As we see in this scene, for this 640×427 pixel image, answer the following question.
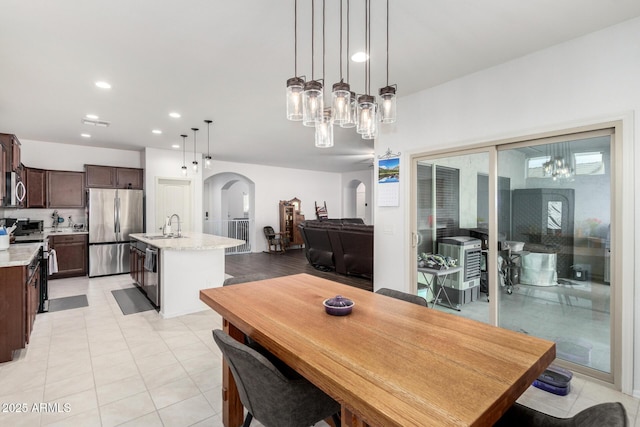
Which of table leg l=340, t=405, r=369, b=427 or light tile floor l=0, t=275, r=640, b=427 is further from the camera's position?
light tile floor l=0, t=275, r=640, b=427

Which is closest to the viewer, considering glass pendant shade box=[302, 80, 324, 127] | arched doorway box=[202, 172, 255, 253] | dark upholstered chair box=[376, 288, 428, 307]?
glass pendant shade box=[302, 80, 324, 127]

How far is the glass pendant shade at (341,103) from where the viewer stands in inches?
65.4

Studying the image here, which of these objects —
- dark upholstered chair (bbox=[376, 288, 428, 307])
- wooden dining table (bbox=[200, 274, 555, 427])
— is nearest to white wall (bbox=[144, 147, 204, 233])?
wooden dining table (bbox=[200, 274, 555, 427])

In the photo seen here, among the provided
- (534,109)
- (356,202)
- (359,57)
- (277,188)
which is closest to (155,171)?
(277,188)

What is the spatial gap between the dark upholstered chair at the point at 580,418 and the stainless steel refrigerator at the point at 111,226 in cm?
676

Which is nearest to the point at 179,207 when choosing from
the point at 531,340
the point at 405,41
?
the point at 405,41

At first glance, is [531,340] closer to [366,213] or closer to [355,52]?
[355,52]

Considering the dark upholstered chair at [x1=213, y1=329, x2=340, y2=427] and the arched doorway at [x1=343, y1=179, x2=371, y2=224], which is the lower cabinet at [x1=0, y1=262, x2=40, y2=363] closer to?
the dark upholstered chair at [x1=213, y1=329, x2=340, y2=427]

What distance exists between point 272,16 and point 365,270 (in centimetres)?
459

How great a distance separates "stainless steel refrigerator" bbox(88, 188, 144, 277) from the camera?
588 centimetres

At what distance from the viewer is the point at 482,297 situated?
3332 mm

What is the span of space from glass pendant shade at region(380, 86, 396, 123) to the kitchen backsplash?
264 inches

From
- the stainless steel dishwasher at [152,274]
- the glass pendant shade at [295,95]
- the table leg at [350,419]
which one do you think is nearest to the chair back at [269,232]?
the stainless steel dishwasher at [152,274]

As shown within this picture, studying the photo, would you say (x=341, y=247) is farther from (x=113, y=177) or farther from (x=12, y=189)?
(x=12, y=189)
